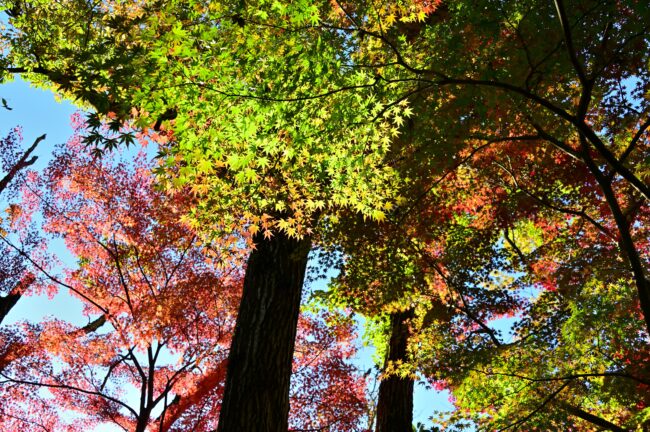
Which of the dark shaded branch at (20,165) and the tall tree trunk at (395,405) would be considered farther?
the dark shaded branch at (20,165)

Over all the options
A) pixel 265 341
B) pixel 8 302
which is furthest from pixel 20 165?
pixel 265 341

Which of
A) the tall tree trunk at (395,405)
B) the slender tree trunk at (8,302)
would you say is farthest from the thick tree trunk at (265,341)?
the slender tree trunk at (8,302)

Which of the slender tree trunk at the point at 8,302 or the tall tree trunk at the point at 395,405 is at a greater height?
the slender tree trunk at the point at 8,302

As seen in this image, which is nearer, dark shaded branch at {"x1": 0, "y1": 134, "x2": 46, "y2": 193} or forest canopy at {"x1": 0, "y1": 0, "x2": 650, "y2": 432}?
forest canopy at {"x1": 0, "y1": 0, "x2": 650, "y2": 432}

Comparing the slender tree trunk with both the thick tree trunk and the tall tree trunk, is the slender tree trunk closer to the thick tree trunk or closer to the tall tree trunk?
the tall tree trunk

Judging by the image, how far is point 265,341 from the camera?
614 cm

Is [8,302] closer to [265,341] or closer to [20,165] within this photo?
[20,165]

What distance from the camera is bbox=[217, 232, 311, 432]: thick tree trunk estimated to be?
5.77m

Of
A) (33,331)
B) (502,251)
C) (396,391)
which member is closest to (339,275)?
(396,391)

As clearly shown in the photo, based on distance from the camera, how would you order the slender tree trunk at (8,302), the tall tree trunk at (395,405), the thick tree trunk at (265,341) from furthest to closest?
the slender tree trunk at (8,302), the tall tree trunk at (395,405), the thick tree trunk at (265,341)

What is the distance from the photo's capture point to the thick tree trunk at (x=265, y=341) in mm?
5766

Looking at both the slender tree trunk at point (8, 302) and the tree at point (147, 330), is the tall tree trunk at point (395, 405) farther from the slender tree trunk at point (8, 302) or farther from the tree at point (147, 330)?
the slender tree trunk at point (8, 302)

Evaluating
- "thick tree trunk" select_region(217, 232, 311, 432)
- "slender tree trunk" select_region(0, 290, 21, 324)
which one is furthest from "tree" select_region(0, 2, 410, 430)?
"slender tree trunk" select_region(0, 290, 21, 324)

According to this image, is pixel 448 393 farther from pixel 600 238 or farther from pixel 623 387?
pixel 623 387
